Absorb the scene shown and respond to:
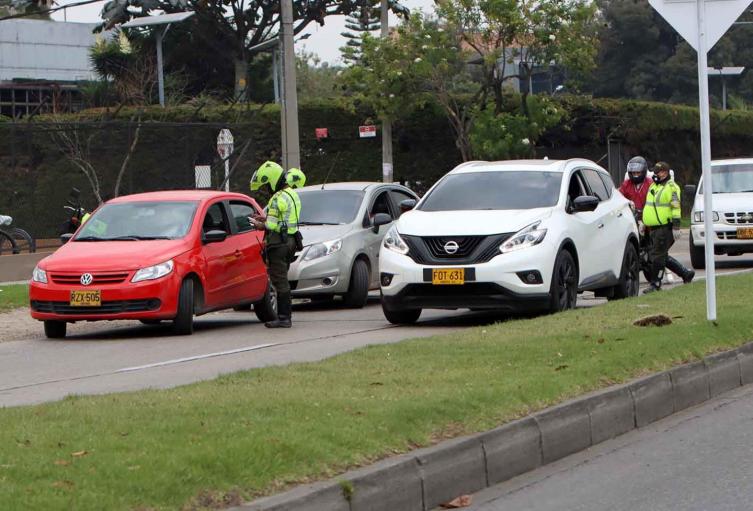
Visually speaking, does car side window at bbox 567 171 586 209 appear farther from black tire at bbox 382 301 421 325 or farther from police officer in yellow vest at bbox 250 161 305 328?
police officer in yellow vest at bbox 250 161 305 328

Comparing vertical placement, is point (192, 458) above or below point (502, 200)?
below

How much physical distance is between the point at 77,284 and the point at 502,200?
4637 millimetres

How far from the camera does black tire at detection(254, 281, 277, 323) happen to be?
17.0 m

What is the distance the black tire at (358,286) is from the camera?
1870 centimetres

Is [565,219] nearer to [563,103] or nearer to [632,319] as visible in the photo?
[632,319]

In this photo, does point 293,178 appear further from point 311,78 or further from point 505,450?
point 311,78

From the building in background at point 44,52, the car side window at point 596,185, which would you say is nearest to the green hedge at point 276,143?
the car side window at point 596,185

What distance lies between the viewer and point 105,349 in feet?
47.3

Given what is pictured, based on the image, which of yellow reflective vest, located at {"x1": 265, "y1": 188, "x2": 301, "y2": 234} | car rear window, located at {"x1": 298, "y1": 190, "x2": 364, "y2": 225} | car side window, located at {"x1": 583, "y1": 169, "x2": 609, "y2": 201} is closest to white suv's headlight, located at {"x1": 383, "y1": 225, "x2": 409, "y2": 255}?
yellow reflective vest, located at {"x1": 265, "y1": 188, "x2": 301, "y2": 234}

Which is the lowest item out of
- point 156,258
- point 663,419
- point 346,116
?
point 663,419

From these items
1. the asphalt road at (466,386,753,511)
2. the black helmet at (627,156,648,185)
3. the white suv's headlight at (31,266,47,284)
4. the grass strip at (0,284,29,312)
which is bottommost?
the asphalt road at (466,386,753,511)

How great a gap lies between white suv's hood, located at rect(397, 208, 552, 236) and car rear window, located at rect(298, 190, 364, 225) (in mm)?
3919

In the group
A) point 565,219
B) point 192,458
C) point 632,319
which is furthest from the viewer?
point 565,219

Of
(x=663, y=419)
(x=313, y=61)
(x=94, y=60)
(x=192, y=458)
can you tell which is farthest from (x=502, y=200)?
(x=313, y=61)
